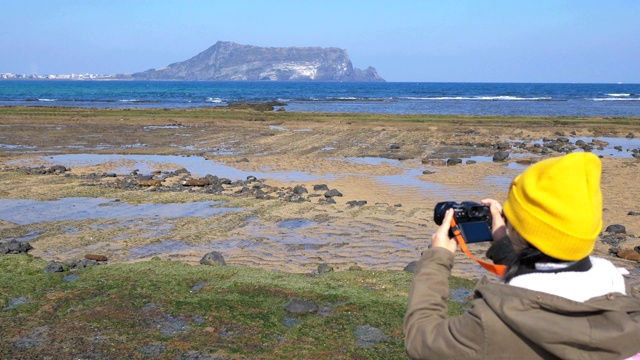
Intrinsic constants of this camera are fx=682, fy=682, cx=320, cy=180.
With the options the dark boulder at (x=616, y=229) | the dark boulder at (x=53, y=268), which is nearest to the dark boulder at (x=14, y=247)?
the dark boulder at (x=53, y=268)

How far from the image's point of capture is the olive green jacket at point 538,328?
2.20 metres

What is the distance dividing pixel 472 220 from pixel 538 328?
21.1 inches

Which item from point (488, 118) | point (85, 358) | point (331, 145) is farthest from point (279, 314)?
point (488, 118)

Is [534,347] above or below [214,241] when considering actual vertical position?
above

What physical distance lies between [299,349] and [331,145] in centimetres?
1925

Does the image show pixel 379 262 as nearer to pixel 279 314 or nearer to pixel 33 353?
pixel 279 314

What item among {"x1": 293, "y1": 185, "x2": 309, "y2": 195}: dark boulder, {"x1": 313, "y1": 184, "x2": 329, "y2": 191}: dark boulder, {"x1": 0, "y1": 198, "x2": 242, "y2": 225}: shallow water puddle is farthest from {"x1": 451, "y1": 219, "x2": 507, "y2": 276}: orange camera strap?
{"x1": 313, "y1": 184, "x2": 329, "y2": 191}: dark boulder

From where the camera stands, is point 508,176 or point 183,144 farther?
point 183,144

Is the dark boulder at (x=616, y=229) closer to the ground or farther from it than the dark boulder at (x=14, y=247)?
closer to the ground

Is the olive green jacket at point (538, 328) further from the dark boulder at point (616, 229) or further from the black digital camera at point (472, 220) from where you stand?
the dark boulder at point (616, 229)

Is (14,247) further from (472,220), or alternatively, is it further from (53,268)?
(472,220)

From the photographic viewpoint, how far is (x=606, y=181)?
1634 centimetres

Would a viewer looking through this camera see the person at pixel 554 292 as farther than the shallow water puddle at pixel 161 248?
No

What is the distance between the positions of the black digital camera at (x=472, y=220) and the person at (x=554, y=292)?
0.76 ft
